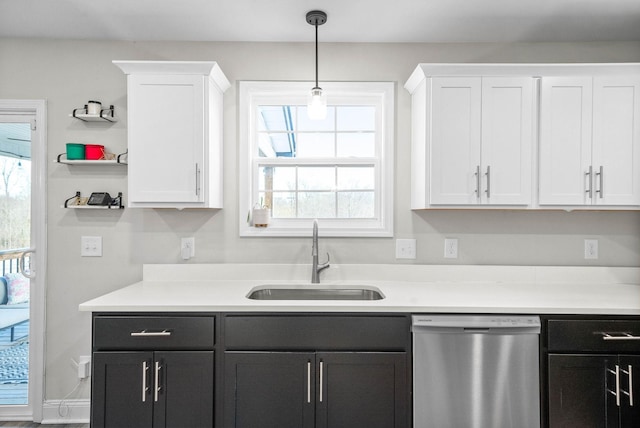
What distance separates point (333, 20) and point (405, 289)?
164cm

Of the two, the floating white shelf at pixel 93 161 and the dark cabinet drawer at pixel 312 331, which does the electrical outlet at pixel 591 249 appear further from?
the floating white shelf at pixel 93 161

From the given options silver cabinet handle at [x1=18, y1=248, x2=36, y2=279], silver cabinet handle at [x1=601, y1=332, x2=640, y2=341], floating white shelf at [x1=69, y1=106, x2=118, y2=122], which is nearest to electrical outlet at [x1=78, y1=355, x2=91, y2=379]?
silver cabinet handle at [x1=18, y1=248, x2=36, y2=279]

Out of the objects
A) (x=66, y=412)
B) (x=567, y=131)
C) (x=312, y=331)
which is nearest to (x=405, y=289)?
(x=312, y=331)

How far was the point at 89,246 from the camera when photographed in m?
2.38

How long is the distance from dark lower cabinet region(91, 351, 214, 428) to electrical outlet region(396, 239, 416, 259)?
137 centimetres

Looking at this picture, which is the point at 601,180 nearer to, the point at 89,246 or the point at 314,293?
the point at 314,293

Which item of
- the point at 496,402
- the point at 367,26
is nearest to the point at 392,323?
the point at 496,402

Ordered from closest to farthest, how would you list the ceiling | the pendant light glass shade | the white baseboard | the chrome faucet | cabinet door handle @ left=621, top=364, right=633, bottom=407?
cabinet door handle @ left=621, top=364, right=633, bottom=407 < the pendant light glass shade < the ceiling < the chrome faucet < the white baseboard

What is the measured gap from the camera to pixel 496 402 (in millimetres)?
1679

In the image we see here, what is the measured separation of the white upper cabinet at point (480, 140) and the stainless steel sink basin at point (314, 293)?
0.72 metres

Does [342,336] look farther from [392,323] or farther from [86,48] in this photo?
[86,48]

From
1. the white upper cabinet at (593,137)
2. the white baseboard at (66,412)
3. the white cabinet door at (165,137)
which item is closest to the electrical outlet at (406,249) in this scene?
the white upper cabinet at (593,137)

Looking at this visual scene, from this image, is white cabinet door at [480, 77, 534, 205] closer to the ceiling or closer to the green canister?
the ceiling

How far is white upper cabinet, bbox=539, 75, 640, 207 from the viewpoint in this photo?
6.68 feet
